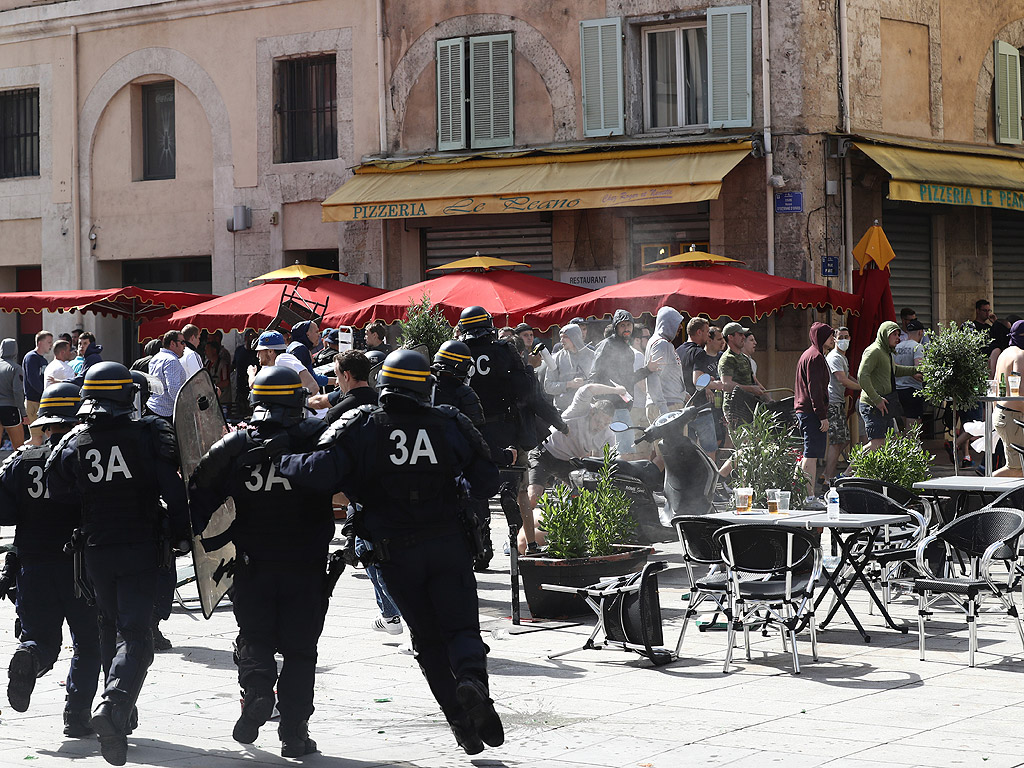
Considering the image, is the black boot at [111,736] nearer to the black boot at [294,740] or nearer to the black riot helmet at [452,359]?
the black boot at [294,740]

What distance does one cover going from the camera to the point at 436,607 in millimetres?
6438

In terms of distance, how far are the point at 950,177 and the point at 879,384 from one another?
5661mm

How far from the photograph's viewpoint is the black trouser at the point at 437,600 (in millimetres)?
6402

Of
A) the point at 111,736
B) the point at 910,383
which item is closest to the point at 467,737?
the point at 111,736

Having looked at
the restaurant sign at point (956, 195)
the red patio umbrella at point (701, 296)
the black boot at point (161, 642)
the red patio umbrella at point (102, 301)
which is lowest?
the black boot at point (161, 642)

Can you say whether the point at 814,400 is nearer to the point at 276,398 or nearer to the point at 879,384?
the point at 879,384

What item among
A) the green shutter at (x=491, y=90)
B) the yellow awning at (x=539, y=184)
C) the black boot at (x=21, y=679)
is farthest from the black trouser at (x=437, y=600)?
the green shutter at (x=491, y=90)

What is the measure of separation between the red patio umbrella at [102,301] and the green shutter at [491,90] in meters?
4.76

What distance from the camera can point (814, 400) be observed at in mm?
15016

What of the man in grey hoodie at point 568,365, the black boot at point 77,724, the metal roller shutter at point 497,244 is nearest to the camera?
the black boot at point 77,724

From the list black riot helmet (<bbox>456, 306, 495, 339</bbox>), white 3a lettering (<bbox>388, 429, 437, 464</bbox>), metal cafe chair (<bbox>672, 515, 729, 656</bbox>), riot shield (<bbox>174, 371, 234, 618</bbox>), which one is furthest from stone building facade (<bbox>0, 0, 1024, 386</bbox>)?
white 3a lettering (<bbox>388, 429, 437, 464</bbox>)

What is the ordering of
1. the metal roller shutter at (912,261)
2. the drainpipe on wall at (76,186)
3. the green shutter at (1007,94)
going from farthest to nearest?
1. the drainpipe on wall at (76,186)
2. the green shutter at (1007,94)
3. the metal roller shutter at (912,261)

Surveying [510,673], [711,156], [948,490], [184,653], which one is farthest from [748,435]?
[711,156]

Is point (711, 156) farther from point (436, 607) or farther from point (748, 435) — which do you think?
point (436, 607)
